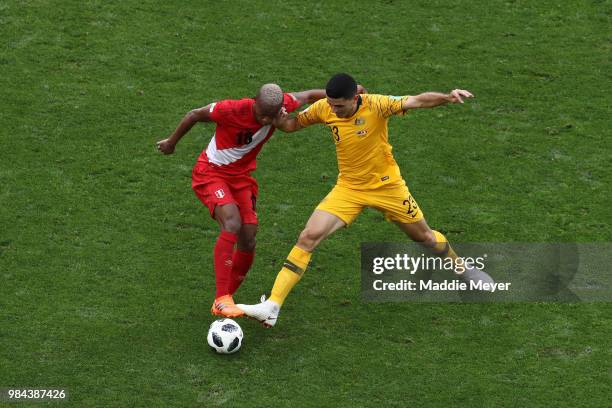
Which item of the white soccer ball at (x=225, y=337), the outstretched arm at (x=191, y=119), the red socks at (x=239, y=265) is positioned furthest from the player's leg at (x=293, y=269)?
the outstretched arm at (x=191, y=119)

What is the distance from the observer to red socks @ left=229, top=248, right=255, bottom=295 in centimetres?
1280

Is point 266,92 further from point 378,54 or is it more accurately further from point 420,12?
point 420,12

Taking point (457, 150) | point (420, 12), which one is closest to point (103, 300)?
point (457, 150)

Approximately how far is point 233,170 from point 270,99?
39.0 inches

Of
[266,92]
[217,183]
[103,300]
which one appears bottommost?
[103,300]

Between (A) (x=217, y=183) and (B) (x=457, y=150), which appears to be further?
(B) (x=457, y=150)

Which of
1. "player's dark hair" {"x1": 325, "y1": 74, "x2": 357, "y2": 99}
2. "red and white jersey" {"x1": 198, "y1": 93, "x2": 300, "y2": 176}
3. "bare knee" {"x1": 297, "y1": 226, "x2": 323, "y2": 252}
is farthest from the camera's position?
"red and white jersey" {"x1": 198, "y1": 93, "x2": 300, "y2": 176}

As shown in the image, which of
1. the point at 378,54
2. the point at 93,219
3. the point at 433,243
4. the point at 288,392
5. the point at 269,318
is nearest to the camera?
the point at 288,392

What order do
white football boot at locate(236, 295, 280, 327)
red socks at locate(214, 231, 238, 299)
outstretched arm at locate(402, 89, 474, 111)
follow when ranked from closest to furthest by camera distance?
outstretched arm at locate(402, 89, 474, 111), white football boot at locate(236, 295, 280, 327), red socks at locate(214, 231, 238, 299)

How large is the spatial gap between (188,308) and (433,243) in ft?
9.38

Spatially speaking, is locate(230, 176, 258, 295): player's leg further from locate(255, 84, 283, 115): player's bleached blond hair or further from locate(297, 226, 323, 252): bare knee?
locate(255, 84, 283, 115): player's bleached blond hair

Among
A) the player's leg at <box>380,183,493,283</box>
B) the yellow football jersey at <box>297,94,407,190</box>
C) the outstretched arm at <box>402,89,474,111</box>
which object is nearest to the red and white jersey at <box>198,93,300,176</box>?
the yellow football jersey at <box>297,94,407,190</box>

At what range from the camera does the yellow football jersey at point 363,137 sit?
12.3 m

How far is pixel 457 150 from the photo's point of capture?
1573cm
